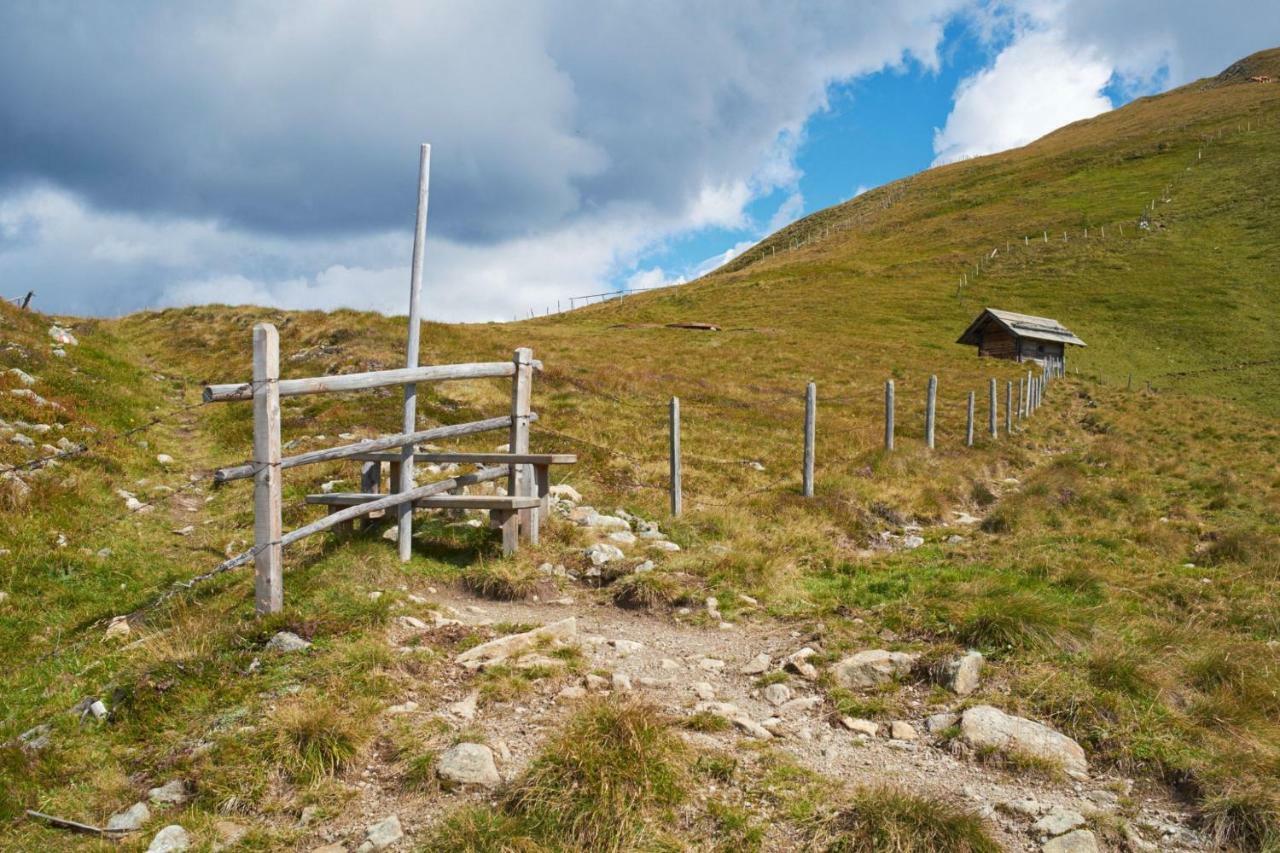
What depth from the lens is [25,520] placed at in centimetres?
906

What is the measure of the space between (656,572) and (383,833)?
5238 millimetres

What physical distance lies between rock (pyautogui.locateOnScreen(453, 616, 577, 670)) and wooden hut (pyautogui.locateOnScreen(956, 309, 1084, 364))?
4963 centimetres

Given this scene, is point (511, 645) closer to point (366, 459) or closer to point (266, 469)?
point (266, 469)

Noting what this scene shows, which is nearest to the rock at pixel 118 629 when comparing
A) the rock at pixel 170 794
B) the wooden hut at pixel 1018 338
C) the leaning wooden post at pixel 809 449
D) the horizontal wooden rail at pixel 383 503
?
the horizontal wooden rail at pixel 383 503

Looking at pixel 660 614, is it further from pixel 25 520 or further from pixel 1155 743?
pixel 25 520

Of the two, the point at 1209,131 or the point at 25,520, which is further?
the point at 1209,131

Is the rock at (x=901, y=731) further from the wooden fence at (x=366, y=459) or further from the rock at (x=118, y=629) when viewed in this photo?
the rock at (x=118, y=629)

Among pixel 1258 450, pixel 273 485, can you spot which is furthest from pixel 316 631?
pixel 1258 450

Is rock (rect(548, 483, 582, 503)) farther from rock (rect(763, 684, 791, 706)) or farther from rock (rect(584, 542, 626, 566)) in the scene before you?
rock (rect(763, 684, 791, 706))

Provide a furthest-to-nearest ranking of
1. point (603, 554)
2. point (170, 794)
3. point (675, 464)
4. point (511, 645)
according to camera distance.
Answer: point (675, 464), point (603, 554), point (511, 645), point (170, 794)

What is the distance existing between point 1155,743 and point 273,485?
23.3 feet

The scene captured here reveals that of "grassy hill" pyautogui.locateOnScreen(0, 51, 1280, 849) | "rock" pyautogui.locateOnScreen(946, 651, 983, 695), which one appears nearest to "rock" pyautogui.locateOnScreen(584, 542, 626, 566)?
"grassy hill" pyautogui.locateOnScreen(0, 51, 1280, 849)

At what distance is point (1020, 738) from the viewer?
5.20 m

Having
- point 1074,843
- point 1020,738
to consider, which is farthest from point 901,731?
point 1074,843
